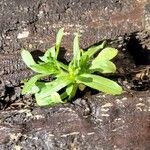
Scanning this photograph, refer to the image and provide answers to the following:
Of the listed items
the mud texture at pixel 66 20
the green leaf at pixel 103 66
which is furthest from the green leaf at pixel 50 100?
the mud texture at pixel 66 20

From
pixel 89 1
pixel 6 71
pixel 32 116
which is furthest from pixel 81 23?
pixel 32 116

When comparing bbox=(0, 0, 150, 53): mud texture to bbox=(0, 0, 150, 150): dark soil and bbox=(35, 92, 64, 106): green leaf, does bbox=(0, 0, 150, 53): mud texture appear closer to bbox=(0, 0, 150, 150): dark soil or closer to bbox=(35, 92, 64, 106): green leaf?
bbox=(0, 0, 150, 150): dark soil

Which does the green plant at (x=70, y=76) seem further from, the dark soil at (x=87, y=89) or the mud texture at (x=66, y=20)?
the mud texture at (x=66, y=20)

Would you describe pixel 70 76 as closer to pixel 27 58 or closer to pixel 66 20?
pixel 27 58

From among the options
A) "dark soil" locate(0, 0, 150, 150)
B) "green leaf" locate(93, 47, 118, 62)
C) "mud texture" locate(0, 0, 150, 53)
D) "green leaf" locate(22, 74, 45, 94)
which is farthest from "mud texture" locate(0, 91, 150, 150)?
"mud texture" locate(0, 0, 150, 53)

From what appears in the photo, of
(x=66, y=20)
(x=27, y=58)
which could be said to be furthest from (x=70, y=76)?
(x=66, y=20)

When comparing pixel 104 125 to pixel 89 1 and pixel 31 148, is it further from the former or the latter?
pixel 89 1
